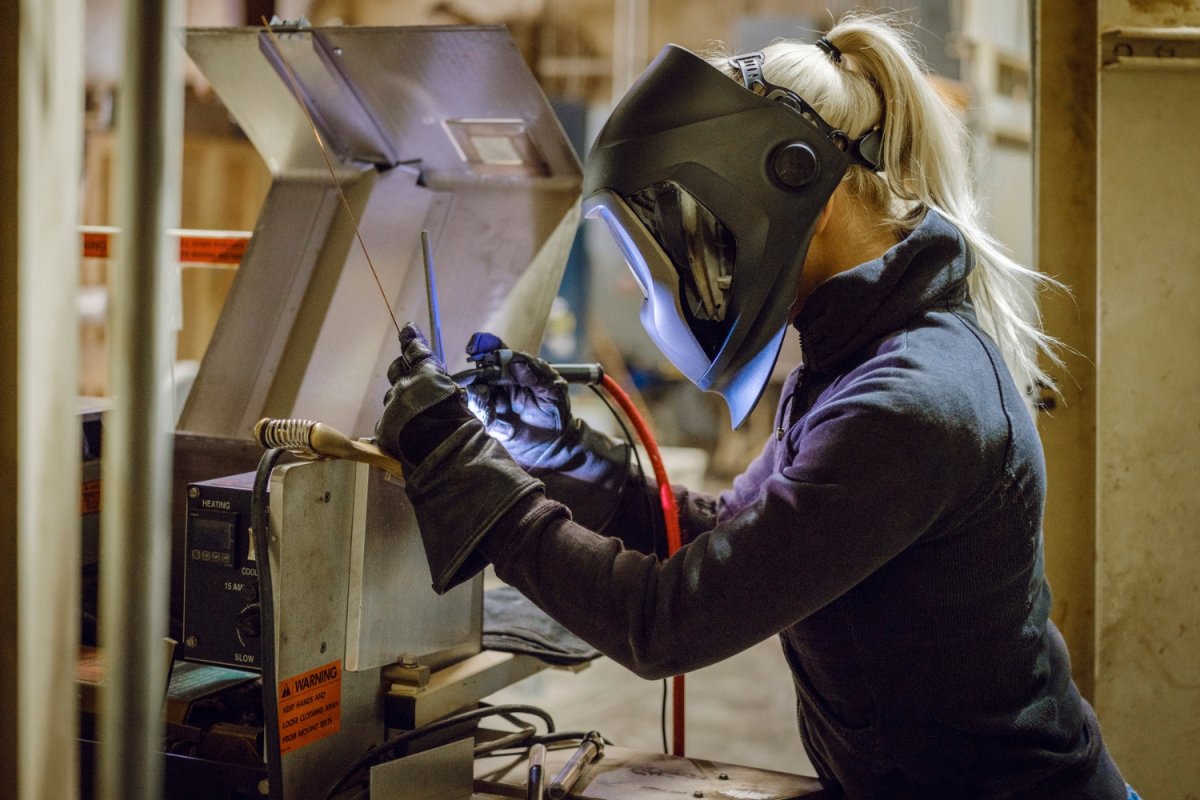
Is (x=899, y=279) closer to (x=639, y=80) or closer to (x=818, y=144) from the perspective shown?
(x=818, y=144)

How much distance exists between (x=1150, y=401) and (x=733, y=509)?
2.65ft

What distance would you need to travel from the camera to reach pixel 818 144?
1.17 m

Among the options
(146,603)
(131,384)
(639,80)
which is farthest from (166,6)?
(639,80)

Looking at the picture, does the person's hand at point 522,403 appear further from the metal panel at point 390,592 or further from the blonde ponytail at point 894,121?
the blonde ponytail at point 894,121

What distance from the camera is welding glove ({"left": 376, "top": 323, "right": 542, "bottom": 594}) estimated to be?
109 centimetres

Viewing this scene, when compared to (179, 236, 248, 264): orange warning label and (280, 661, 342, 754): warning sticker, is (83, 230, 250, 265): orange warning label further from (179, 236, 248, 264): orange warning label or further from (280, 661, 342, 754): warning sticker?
(280, 661, 342, 754): warning sticker

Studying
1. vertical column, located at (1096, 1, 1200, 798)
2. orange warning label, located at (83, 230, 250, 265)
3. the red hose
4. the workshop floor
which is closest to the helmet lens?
the red hose

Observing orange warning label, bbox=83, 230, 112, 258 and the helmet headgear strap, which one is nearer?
the helmet headgear strap

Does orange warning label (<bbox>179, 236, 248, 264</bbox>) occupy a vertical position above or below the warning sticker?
above

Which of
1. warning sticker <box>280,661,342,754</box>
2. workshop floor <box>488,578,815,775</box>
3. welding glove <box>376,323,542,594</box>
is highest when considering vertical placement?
welding glove <box>376,323,542,594</box>

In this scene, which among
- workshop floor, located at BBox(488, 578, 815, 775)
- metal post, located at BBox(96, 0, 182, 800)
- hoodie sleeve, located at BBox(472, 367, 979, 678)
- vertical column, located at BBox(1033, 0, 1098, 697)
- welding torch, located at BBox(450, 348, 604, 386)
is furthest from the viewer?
workshop floor, located at BBox(488, 578, 815, 775)

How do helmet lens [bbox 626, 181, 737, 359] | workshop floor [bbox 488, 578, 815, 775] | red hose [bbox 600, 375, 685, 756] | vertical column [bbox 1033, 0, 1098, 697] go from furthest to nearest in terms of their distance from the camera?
workshop floor [bbox 488, 578, 815, 775] < vertical column [bbox 1033, 0, 1098, 697] < red hose [bbox 600, 375, 685, 756] < helmet lens [bbox 626, 181, 737, 359]

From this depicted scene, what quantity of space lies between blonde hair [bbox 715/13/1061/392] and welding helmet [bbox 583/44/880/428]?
0.03 m

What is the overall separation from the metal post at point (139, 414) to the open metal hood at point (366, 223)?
2.75ft
